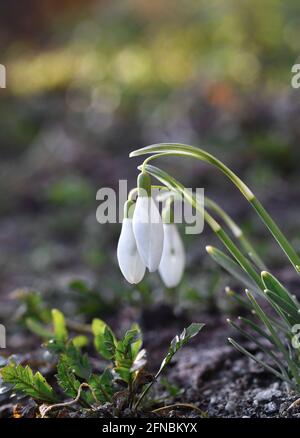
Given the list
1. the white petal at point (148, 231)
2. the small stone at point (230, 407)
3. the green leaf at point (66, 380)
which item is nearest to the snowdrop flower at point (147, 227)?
the white petal at point (148, 231)

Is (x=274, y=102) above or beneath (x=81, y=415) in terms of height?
above

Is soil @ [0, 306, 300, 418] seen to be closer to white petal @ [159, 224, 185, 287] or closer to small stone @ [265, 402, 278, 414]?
small stone @ [265, 402, 278, 414]

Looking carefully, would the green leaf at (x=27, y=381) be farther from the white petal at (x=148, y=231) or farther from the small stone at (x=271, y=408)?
the small stone at (x=271, y=408)

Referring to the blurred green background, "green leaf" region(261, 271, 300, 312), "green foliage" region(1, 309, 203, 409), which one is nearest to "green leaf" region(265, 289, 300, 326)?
"green leaf" region(261, 271, 300, 312)

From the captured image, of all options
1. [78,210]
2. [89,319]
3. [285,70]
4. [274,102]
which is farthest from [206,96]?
[89,319]

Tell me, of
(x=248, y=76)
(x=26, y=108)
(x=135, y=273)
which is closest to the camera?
(x=135, y=273)

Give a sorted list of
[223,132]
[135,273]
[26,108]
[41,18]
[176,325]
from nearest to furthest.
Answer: [135,273] < [176,325] < [223,132] < [26,108] < [41,18]

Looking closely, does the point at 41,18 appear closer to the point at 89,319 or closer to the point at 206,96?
the point at 206,96
